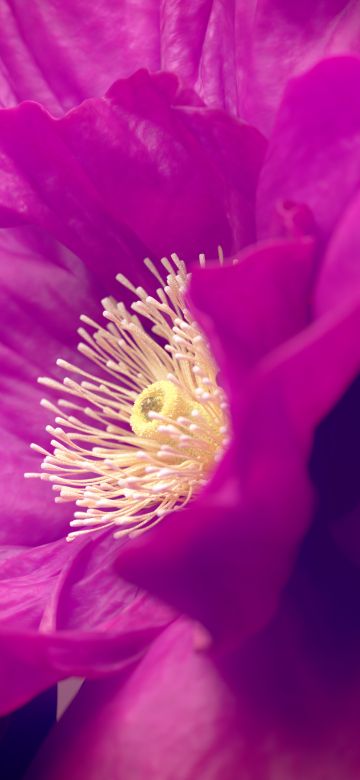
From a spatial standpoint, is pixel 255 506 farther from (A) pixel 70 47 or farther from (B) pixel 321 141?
(A) pixel 70 47

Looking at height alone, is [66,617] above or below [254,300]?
below

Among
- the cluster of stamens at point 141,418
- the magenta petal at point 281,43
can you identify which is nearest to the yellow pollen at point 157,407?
the cluster of stamens at point 141,418

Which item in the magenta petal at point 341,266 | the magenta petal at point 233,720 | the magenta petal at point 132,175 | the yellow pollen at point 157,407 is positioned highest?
the magenta petal at point 341,266

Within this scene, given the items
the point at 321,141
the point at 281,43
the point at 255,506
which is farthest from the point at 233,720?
the point at 281,43

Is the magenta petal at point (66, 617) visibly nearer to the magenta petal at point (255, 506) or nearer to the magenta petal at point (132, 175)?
the magenta petal at point (255, 506)

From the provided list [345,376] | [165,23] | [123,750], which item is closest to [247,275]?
[345,376]

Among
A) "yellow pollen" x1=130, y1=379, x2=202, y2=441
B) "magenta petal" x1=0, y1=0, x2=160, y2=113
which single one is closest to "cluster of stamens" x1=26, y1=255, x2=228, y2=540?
"yellow pollen" x1=130, y1=379, x2=202, y2=441

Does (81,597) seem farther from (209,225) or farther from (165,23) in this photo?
(165,23)

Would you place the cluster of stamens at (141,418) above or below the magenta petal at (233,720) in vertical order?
below
